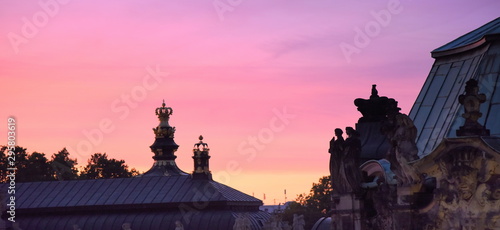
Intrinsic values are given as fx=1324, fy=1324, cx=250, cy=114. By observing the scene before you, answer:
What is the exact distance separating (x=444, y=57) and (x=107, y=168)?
144792 mm

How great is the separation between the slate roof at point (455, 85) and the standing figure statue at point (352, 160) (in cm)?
143

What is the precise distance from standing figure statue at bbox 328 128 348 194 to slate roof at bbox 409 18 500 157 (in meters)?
1.84

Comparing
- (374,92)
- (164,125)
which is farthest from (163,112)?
(374,92)

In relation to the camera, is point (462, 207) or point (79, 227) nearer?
point (462, 207)

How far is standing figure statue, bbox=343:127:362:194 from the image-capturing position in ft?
96.3

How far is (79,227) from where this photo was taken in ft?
342

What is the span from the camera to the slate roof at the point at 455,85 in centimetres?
2644

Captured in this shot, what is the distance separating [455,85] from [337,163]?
3.56 m

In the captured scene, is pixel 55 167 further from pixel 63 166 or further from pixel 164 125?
pixel 164 125

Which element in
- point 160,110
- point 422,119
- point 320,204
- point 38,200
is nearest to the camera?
point 422,119

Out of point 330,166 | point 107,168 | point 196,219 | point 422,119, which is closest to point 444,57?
point 422,119

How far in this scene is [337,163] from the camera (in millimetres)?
29797

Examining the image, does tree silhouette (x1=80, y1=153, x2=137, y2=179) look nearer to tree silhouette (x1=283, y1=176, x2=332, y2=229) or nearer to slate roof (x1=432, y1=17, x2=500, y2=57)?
tree silhouette (x1=283, y1=176, x2=332, y2=229)

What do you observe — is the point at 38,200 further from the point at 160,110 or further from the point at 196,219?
the point at 160,110
